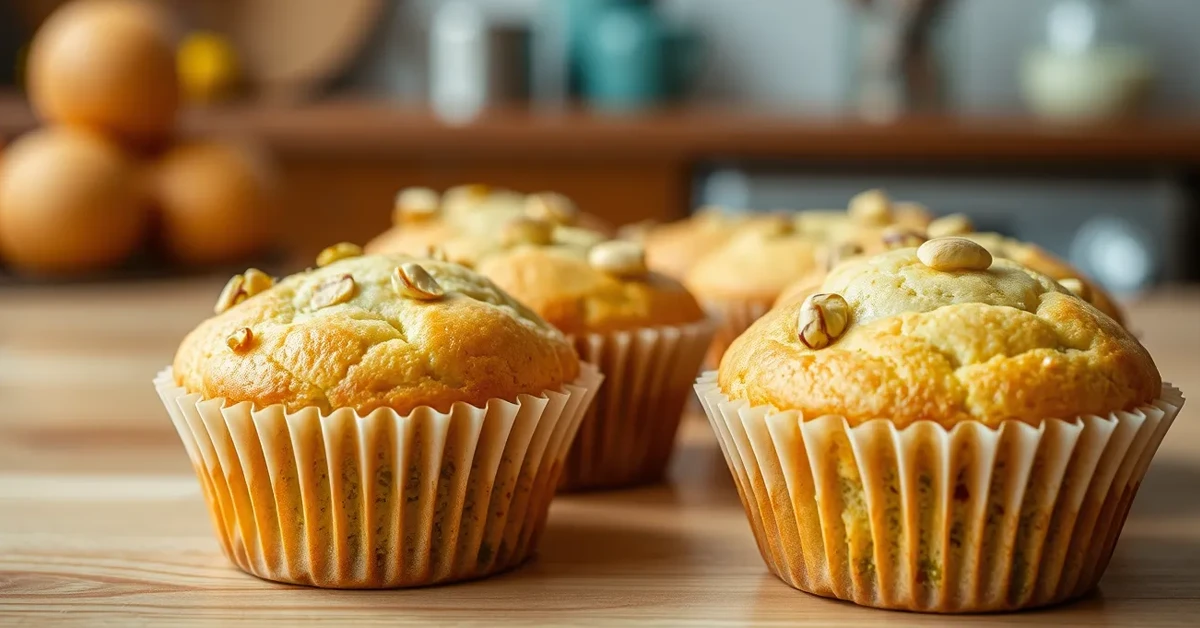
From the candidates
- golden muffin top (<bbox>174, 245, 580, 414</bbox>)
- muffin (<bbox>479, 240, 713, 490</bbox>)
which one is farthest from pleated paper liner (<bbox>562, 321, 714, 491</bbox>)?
golden muffin top (<bbox>174, 245, 580, 414</bbox>)

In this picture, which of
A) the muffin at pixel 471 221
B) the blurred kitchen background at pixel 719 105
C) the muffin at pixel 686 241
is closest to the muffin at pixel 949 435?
the muffin at pixel 471 221

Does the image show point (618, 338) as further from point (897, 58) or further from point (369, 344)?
point (897, 58)

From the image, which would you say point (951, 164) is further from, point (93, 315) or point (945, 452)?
point (945, 452)

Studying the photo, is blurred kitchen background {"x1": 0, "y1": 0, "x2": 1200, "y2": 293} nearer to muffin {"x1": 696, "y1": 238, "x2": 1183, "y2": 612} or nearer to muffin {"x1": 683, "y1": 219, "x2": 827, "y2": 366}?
muffin {"x1": 683, "y1": 219, "x2": 827, "y2": 366}

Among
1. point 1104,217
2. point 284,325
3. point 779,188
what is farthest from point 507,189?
point 284,325

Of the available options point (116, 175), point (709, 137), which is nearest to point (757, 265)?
point (116, 175)
